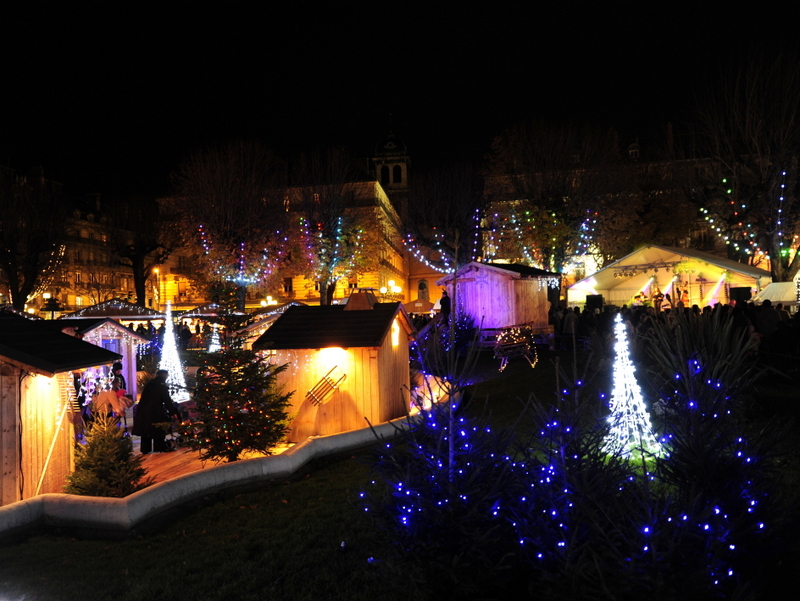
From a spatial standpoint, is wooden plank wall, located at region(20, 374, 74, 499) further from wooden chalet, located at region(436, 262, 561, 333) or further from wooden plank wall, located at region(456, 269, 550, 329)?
wooden plank wall, located at region(456, 269, 550, 329)

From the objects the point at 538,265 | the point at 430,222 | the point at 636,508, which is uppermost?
the point at 430,222

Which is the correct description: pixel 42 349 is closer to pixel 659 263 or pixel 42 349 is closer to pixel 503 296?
pixel 503 296

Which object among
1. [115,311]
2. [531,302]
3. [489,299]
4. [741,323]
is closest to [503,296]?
[489,299]

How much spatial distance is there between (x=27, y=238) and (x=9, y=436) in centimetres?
2863

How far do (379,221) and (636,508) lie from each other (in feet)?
153

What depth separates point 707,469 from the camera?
511cm

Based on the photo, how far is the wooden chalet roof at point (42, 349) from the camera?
24.0ft

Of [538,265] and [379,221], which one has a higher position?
[379,221]

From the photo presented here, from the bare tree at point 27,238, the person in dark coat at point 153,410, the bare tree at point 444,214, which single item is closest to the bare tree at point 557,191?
the bare tree at point 444,214

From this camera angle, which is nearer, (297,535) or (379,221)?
(297,535)

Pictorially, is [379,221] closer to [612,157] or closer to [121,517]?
[612,157]

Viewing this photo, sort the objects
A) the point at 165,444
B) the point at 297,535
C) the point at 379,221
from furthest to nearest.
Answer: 1. the point at 379,221
2. the point at 165,444
3. the point at 297,535

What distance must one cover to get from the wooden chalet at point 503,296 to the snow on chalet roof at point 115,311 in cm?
1095

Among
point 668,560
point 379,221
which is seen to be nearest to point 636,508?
point 668,560
